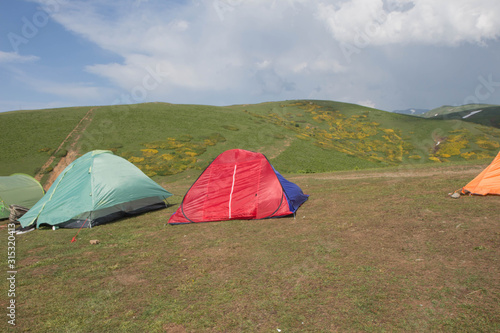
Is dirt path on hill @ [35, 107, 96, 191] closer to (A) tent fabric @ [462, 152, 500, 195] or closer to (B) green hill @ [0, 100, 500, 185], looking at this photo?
(B) green hill @ [0, 100, 500, 185]

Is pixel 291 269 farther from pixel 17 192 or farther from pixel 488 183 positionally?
pixel 17 192

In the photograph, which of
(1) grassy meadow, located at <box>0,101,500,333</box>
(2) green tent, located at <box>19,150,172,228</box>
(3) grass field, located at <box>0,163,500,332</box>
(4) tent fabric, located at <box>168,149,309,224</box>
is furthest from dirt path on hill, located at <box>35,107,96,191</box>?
(3) grass field, located at <box>0,163,500,332</box>

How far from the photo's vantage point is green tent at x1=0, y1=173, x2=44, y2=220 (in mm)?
17500

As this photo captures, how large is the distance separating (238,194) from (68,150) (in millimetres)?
45092

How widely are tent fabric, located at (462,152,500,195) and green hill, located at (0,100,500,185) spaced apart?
2910cm

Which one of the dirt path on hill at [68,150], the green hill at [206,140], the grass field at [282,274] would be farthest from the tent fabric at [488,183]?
Answer: the dirt path on hill at [68,150]

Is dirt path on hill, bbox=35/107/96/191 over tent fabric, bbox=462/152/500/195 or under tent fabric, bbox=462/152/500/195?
over

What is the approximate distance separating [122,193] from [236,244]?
8629mm

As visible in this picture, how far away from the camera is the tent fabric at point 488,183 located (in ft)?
40.7

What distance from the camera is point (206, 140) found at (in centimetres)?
5356

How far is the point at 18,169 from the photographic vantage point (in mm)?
40844

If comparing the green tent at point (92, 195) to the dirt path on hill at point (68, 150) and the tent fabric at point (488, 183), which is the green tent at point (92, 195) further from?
the dirt path on hill at point (68, 150)

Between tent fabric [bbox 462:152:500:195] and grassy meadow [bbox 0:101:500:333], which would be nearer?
grassy meadow [bbox 0:101:500:333]

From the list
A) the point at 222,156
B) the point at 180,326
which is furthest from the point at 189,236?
the point at 180,326
